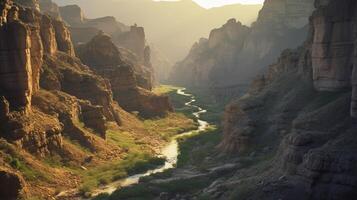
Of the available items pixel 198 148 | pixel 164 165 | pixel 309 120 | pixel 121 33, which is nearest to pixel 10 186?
pixel 164 165

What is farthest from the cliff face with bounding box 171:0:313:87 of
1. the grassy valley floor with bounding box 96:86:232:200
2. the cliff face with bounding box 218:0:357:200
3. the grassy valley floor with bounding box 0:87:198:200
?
the grassy valley floor with bounding box 96:86:232:200

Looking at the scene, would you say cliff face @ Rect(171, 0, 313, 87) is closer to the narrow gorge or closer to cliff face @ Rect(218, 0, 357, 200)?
the narrow gorge

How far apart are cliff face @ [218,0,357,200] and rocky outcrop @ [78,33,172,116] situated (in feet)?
111

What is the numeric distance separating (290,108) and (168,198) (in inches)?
609

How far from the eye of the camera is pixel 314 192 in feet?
94.8

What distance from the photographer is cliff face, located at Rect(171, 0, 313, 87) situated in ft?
464

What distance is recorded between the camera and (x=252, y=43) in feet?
549

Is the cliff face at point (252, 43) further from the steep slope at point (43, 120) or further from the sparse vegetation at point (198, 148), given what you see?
the steep slope at point (43, 120)

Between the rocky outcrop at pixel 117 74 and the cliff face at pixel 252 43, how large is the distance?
157ft

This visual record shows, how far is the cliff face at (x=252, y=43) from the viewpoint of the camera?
5566 inches

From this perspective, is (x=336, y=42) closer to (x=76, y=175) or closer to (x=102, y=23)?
(x=76, y=175)

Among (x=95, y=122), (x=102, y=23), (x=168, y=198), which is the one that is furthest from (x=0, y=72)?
(x=102, y=23)

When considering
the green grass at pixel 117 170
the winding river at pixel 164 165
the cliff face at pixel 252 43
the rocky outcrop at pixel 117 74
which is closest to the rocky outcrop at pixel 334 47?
the winding river at pixel 164 165

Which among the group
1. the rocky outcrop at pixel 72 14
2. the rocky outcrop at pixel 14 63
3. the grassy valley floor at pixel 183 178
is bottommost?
the grassy valley floor at pixel 183 178
